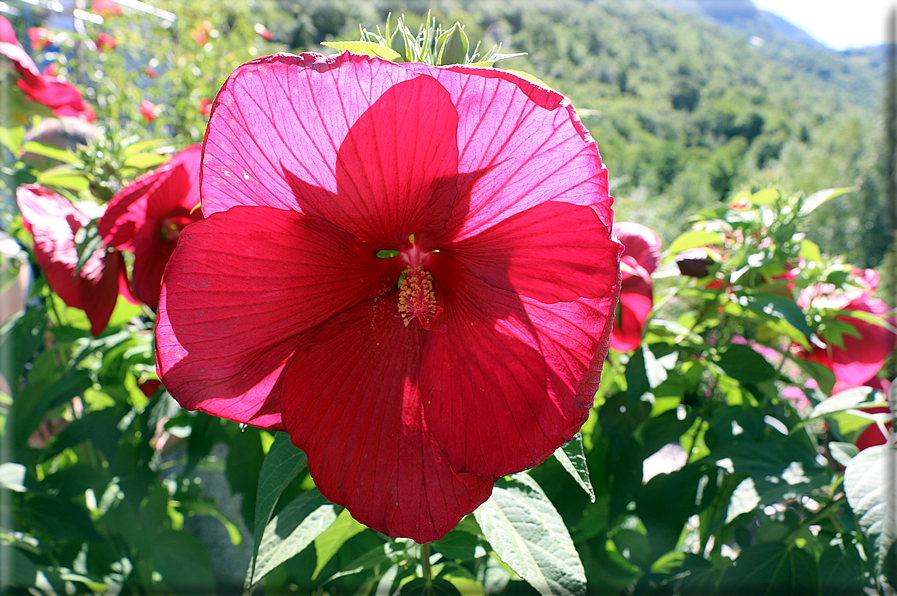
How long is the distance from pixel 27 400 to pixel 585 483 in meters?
0.89

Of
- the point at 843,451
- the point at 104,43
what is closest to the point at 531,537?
the point at 843,451

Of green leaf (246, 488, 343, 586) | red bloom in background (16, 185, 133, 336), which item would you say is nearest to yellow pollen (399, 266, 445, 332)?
green leaf (246, 488, 343, 586)

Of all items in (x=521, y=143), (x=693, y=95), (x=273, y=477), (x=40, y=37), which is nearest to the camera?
(x=521, y=143)

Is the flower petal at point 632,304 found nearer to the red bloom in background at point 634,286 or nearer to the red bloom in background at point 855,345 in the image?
the red bloom in background at point 634,286

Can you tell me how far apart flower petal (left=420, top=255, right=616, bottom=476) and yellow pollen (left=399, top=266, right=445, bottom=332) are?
0.02m

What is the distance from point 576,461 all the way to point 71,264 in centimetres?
59

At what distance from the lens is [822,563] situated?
65 cm

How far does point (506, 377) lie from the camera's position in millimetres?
363

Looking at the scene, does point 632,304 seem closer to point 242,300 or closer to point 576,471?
point 576,471

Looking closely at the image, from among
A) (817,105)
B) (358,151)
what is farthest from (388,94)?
(817,105)

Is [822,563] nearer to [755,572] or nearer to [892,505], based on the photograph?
[755,572]

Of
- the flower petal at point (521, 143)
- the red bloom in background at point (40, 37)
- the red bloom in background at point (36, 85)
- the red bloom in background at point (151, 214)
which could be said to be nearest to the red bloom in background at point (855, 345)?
the flower petal at point (521, 143)

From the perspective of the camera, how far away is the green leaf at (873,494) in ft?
1.58

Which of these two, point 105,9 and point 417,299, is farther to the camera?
point 105,9
